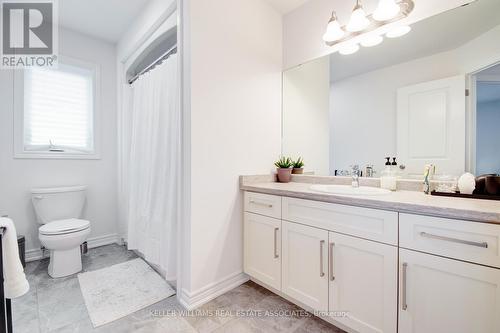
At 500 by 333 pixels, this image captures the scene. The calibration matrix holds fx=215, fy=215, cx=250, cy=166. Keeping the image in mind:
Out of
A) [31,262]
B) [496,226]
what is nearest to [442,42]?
[496,226]

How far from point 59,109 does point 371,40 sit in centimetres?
302

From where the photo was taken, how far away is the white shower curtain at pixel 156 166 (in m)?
1.67

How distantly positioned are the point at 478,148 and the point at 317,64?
1238mm

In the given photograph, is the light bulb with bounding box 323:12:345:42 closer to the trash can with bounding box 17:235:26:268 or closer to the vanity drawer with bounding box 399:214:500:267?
the vanity drawer with bounding box 399:214:500:267

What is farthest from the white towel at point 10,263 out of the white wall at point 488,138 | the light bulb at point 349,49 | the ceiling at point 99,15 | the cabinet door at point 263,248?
the white wall at point 488,138

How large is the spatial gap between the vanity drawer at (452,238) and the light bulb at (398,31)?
123 cm

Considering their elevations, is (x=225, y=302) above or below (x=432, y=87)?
below

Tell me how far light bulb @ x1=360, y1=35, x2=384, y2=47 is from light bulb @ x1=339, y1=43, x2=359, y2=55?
0.05 meters

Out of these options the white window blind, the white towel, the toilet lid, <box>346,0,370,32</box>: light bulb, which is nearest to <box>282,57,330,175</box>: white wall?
<box>346,0,370,32</box>: light bulb

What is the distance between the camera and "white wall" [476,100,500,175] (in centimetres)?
115

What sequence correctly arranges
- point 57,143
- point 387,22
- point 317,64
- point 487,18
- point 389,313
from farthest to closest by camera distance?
A: point 57,143, point 317,64, point 387,22, point 487,18, point 389,313

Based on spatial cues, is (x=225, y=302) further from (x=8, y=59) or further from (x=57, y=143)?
(x=8, y=59)

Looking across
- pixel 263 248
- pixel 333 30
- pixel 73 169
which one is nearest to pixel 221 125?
pixel 263 248

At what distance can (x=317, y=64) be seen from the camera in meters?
1.87
